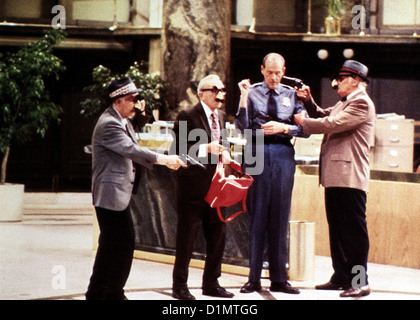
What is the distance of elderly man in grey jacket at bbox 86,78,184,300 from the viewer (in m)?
6.13

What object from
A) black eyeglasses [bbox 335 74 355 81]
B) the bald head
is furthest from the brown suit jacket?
the bald head

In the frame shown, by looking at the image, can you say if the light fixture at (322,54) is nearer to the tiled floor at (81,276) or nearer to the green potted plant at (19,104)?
the green potted plant at (19,104)

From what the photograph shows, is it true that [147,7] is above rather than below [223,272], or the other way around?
above

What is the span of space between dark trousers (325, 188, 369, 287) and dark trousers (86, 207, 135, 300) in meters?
1.79

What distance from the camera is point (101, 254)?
6.23 metres

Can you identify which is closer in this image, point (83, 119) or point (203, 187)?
point (203, 187)

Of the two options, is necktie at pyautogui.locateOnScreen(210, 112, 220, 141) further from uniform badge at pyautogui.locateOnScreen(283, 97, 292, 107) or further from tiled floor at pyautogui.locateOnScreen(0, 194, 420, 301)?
tiled floor at pyautogui.locateOnScreen(0, 194, 420, 301)

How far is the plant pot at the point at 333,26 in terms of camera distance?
1681 cm

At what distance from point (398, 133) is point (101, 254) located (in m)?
9.33

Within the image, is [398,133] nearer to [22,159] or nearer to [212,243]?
[22,159]

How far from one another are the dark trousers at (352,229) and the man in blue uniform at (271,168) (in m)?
0.39

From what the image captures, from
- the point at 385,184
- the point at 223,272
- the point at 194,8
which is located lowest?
the point at 223,272
